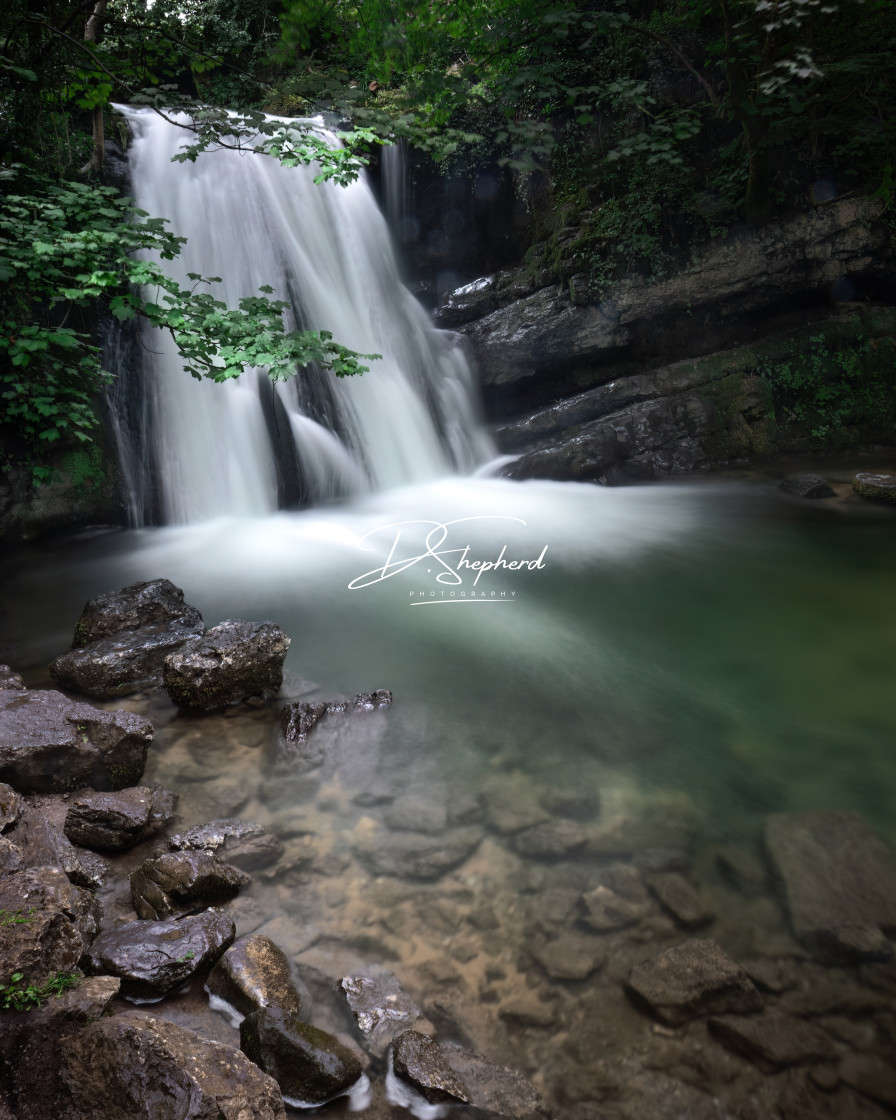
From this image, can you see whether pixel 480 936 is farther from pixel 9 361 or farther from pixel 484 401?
pixel 484 401

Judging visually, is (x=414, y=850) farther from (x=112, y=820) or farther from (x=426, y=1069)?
(x=112, y=820)

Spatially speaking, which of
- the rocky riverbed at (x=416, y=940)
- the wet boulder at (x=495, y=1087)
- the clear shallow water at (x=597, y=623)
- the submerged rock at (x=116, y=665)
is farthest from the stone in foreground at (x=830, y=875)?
the submerged rock at (x=116, y=665)

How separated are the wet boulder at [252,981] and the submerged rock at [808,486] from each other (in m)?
8.03

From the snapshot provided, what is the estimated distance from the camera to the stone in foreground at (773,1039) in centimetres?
189

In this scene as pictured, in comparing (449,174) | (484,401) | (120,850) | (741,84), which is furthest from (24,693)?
(449,174)

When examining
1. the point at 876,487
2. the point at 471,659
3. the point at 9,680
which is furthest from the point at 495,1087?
the point at 876,487

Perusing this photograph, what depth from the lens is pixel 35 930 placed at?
5.29 feet

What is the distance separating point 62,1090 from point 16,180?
667cm

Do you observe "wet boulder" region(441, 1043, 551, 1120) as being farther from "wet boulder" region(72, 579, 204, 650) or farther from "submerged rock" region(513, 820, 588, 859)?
"wet boulder" region(72, 579, 204, 650)

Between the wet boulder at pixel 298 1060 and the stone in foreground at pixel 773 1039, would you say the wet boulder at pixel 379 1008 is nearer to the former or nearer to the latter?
the wet boulder at pixel 298 1060

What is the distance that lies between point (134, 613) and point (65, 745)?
172 centimetres

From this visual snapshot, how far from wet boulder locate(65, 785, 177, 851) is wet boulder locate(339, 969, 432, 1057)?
46.6 inches

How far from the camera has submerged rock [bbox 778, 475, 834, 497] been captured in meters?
7.70

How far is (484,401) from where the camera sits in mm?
10406
